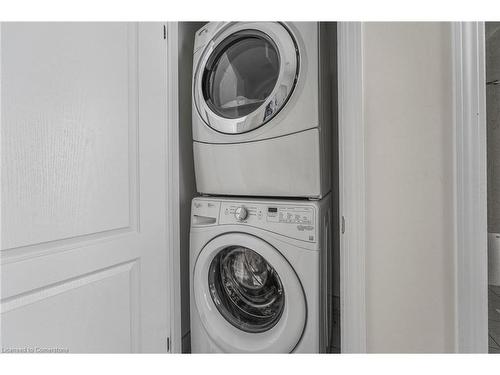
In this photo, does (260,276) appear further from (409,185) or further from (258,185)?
(409,185)

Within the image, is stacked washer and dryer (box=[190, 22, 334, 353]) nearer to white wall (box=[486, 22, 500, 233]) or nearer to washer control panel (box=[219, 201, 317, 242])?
washer control panel (box=[219, 201, 317, 242])

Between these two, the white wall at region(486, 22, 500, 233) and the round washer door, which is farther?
the round washer door

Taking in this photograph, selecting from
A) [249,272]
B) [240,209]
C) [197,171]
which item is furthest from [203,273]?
[197,171]

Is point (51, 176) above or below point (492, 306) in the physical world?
above

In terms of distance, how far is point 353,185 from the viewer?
0.57m

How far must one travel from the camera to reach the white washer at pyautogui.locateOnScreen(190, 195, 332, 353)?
3.12 feet

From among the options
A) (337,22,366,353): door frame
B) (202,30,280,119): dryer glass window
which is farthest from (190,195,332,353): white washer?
(202,30,280,119): dryer glass window

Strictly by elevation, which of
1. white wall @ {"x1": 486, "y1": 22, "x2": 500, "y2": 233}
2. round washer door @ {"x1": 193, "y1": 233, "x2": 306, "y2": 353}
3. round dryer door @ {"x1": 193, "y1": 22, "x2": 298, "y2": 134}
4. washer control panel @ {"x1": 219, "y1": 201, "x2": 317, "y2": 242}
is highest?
round dryer door @ {"x1": 193, "y1": 22, "x2": 298, "y2": 134}

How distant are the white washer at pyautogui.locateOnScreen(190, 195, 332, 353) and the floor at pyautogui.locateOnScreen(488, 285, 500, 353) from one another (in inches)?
18.3

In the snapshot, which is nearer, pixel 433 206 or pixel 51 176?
pixel 433 206

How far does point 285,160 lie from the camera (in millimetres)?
1020

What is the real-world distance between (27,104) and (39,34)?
0.20 m

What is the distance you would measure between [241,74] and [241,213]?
2.03ft

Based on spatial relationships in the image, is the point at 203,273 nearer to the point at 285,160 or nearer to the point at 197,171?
the point at 197,171
